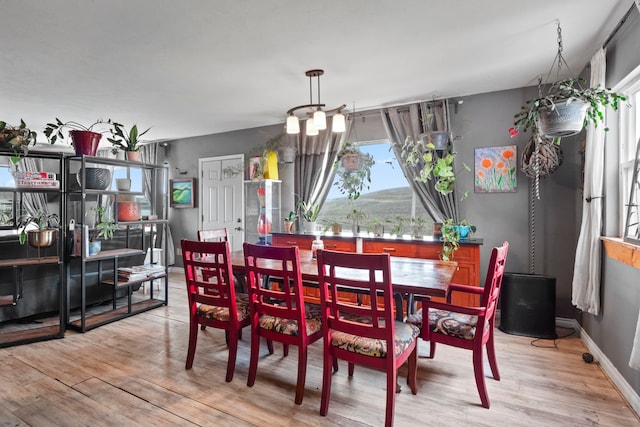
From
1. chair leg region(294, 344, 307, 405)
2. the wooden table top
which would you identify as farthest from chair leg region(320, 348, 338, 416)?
the wooden table top

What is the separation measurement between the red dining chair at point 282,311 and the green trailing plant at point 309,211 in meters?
2.32

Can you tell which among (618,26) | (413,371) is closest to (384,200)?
(413,371)

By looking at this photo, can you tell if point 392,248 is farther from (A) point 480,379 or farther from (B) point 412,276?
(A) point 480,379

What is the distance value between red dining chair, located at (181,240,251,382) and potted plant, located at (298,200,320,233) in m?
A: 2.00

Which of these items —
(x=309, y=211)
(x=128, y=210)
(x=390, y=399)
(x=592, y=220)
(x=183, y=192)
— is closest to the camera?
(x=390, y=399)

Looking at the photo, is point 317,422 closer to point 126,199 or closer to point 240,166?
point 126,199

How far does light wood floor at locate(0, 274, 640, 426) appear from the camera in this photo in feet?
6.34

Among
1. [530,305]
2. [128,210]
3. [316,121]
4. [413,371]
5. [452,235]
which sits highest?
[316,121]

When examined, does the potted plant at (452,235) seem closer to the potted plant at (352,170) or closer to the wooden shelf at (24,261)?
the potted plant at (352,170)

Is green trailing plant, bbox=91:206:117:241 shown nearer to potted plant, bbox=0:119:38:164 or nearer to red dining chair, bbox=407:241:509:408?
potted plant, bbox=0:119:38:164

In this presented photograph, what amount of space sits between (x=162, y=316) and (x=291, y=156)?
2.57 m

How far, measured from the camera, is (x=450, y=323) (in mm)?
2145

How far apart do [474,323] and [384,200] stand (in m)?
2.49

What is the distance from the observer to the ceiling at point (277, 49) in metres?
2.18
